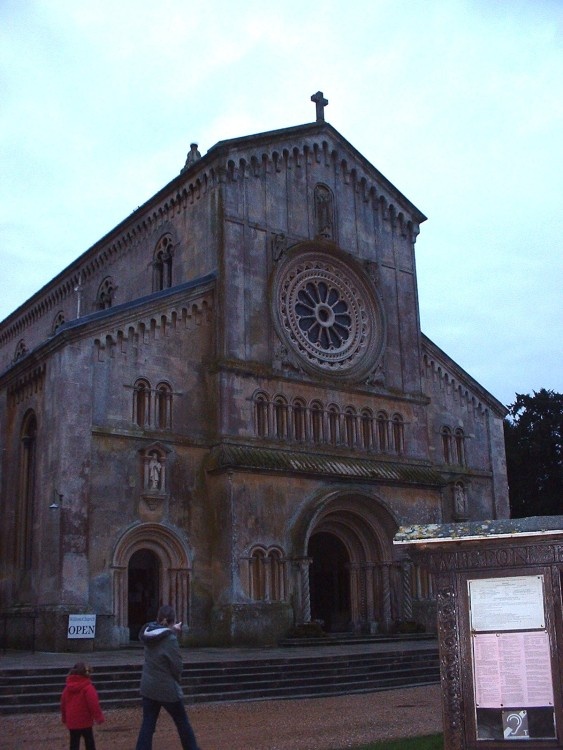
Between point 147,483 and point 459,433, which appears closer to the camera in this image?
point 147,483

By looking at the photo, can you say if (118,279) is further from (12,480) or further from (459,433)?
(459,433)

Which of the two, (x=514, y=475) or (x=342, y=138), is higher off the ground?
(x=342, y=138)

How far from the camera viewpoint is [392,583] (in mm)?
34406

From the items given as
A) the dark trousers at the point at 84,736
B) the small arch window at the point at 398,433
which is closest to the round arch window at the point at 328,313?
the small arch window at the point at 398,433

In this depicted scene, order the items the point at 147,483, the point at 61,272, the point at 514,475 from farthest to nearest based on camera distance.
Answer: the point at 514,475, the point at 61,272, the point at 147,483

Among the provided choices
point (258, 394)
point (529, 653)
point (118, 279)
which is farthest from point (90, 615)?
point (529, 653)

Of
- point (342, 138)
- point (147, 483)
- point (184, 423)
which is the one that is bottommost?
point (147, 483)

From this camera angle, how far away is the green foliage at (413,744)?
13.0m

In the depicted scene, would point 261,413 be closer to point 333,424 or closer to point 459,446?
point 333,424

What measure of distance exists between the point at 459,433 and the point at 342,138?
13.7 meters

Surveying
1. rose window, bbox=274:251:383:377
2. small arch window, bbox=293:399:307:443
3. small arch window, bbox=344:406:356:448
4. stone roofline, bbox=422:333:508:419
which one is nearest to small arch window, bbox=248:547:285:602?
small arch window, bbox=293:399:307:443

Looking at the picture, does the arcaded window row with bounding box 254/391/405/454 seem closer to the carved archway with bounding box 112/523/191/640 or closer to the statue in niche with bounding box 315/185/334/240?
the carved archway with bounding box 112/523/191/640

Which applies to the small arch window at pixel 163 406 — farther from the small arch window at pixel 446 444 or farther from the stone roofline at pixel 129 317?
the small arch window at pixel 446 444

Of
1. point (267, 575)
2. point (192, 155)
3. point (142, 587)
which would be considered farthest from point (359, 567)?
point (192, 155)
